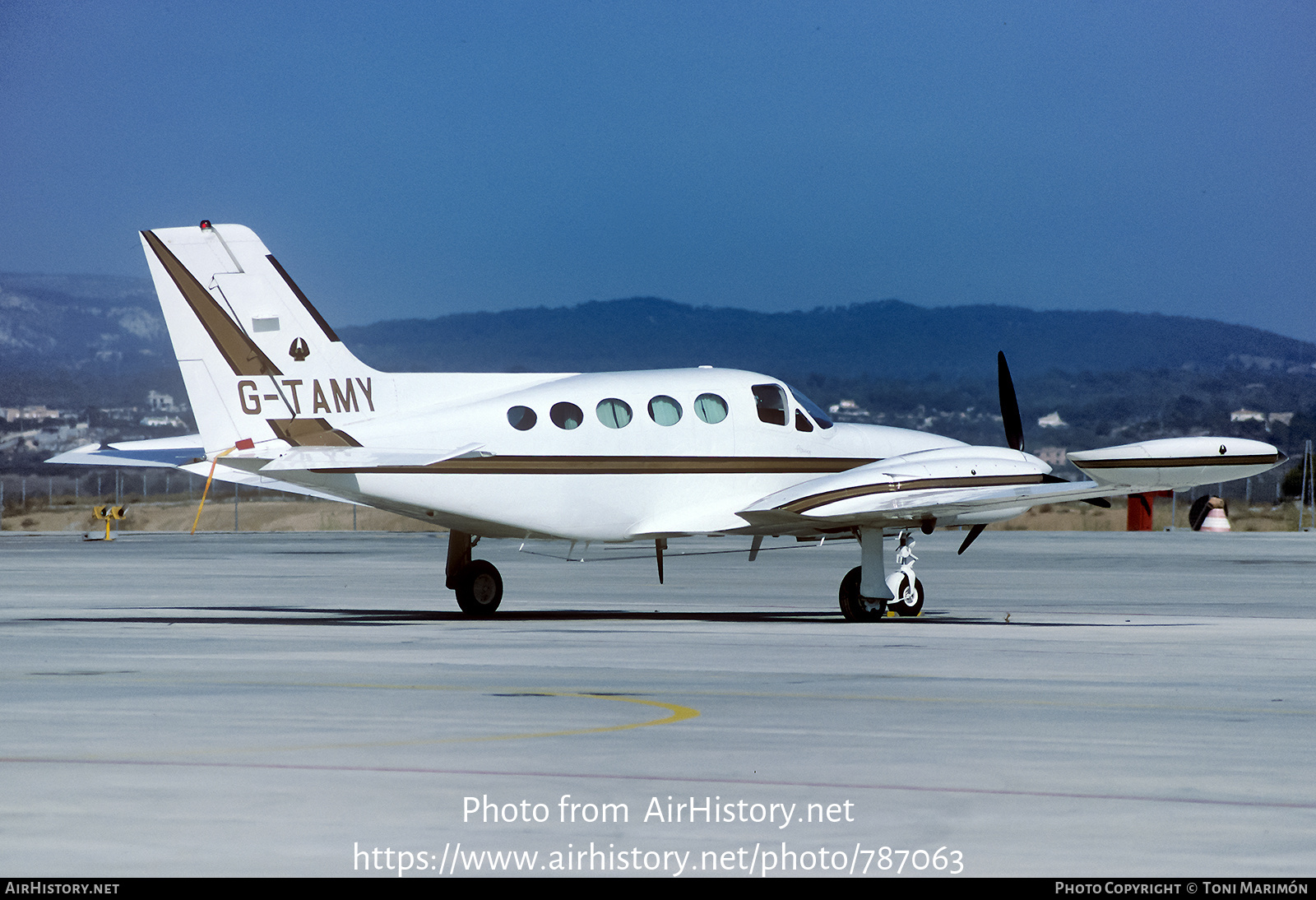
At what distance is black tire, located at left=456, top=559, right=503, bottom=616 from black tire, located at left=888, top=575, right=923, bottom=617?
568 cm

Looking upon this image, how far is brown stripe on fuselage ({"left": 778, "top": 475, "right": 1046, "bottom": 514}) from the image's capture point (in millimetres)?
22516

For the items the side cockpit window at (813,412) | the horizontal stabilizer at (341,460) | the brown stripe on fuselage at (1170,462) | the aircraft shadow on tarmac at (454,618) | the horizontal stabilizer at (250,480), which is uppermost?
the side cockpit window at (813,412)

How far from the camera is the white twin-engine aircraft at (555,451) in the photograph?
72.2 ft

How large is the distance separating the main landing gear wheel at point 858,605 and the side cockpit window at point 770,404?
2409 mm

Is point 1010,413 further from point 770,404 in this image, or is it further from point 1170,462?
point 1170,462

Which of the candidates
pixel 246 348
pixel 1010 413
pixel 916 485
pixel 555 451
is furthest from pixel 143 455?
pixel 1010 413

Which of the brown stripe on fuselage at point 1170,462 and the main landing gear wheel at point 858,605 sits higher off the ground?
the brown stripe on fuselage at point 1170,462

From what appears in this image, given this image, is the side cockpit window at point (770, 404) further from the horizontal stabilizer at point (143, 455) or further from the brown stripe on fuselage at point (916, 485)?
the horizontal stabilizer at point (143, 455)

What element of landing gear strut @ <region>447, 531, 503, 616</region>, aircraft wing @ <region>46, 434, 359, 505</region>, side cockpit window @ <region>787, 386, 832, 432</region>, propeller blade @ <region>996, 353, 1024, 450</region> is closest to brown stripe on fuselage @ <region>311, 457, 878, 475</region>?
side cockpit window @ <region>787, 386, 832, 432</region>

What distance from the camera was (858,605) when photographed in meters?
23.6

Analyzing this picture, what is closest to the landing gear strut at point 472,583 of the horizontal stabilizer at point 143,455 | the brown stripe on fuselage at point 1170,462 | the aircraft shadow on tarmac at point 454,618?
the aircraft shadow on tarmac at point 454,618

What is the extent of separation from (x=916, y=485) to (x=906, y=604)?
2319mm
